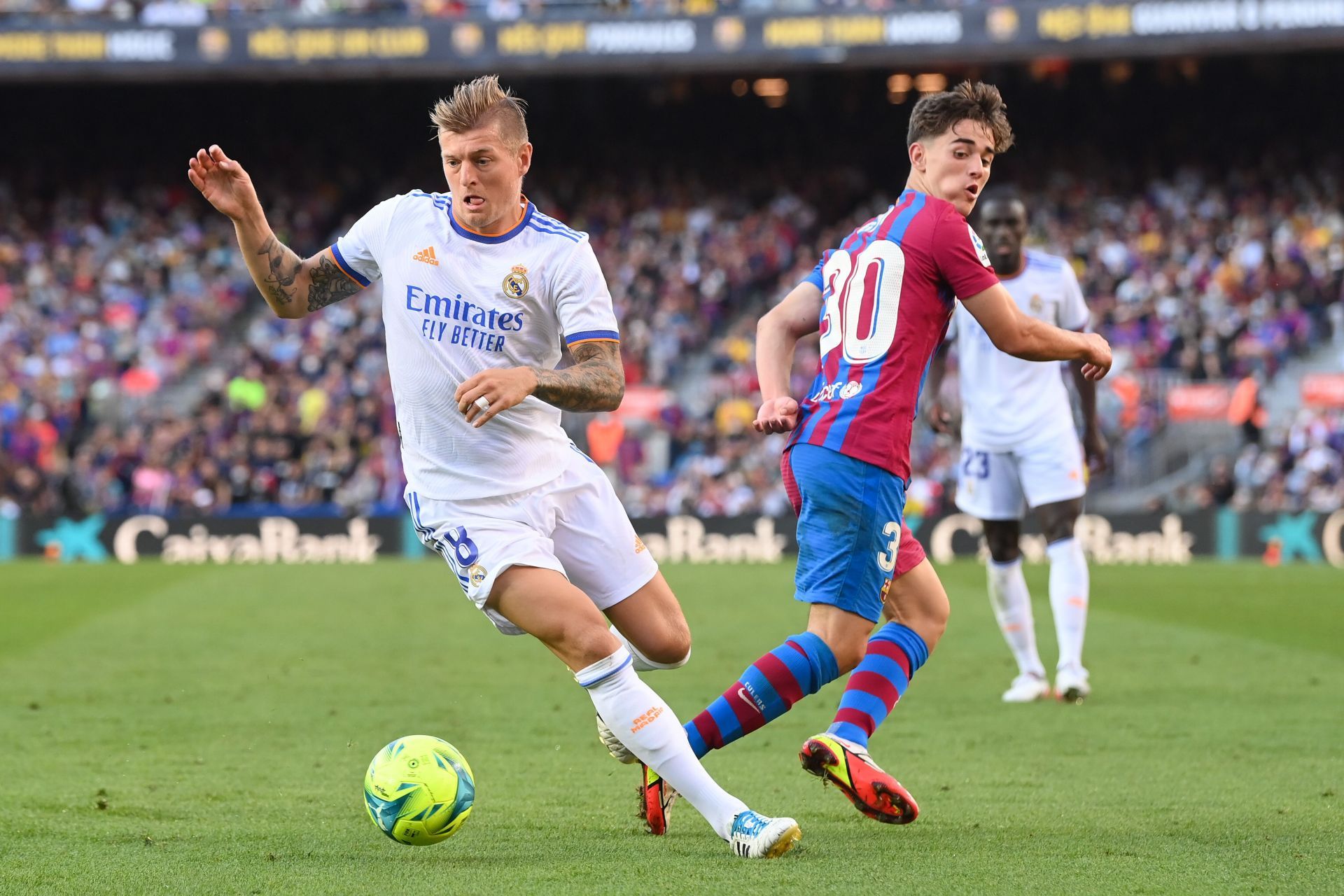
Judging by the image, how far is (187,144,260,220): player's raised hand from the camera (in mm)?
5352

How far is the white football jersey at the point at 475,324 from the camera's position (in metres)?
5.23

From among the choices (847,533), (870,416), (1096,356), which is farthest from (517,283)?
(1096,356)

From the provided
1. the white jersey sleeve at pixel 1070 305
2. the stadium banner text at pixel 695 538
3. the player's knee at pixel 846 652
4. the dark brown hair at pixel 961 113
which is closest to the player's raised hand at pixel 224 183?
the dark brown hair at pixel 961 113

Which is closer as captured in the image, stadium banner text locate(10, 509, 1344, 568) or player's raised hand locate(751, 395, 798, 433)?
player's raised hand locate(751, 395, 798, 433)

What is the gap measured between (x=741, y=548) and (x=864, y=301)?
58.3 ft

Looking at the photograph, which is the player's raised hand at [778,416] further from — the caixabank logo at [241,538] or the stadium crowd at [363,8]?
the stadium crowd at [363,8]

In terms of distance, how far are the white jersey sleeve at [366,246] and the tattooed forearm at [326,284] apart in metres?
0.02

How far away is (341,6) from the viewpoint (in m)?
30.7

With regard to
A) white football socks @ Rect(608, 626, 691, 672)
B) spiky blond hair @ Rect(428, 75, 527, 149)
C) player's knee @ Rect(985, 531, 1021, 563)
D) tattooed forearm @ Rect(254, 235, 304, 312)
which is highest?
spiky blond hair @ Rect(428, 75, 527, 149)

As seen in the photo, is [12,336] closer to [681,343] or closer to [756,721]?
[681,343]

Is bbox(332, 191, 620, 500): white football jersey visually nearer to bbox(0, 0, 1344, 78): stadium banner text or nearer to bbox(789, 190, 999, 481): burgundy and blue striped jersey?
bbox(789, 190, 999, 481): burgundy and blue striped jersey

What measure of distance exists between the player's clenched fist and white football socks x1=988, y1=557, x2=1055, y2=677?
494cm

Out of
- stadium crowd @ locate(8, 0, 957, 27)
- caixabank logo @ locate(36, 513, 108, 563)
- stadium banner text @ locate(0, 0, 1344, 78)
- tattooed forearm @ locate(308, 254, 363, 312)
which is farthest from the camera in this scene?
stadium crowd @ locate(8, 0, 957, 27)

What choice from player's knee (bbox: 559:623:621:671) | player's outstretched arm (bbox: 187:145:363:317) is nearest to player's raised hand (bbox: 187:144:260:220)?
player's outstretched arm (bbox: 187:145:363:317)
